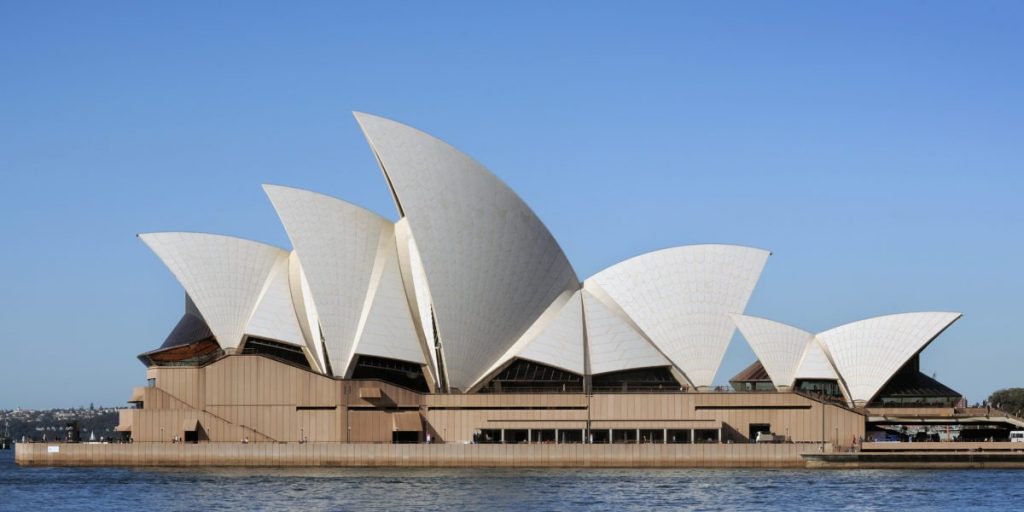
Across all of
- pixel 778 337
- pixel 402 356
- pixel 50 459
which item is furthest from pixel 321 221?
pixel 778 337

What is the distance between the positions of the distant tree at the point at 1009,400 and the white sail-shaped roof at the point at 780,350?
55354 millimetres

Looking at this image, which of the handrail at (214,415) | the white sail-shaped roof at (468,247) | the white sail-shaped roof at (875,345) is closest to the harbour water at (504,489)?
the handrail at (214,415)

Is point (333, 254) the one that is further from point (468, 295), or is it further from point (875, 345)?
point (875, 345)

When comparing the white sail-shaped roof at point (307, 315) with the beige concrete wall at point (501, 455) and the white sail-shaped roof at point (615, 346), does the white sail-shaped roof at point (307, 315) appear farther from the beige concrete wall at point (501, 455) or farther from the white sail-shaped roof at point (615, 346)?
the white sail-shaped roof at point (615, 346)

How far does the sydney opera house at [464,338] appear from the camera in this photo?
75438mm

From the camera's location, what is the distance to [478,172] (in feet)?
249

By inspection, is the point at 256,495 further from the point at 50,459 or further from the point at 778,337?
the point at 778,337

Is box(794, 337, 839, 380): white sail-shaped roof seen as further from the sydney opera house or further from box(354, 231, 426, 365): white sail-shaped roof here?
box(354, 231, 426, 365): white sail-shaped roof

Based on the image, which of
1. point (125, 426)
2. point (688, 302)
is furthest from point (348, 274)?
point (688, 302)

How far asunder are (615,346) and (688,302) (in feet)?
14.7

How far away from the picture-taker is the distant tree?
429ft

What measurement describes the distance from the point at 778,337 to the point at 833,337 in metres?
3.01

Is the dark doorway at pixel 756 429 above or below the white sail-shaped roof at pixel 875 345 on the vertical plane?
below

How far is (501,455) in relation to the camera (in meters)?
74.6
